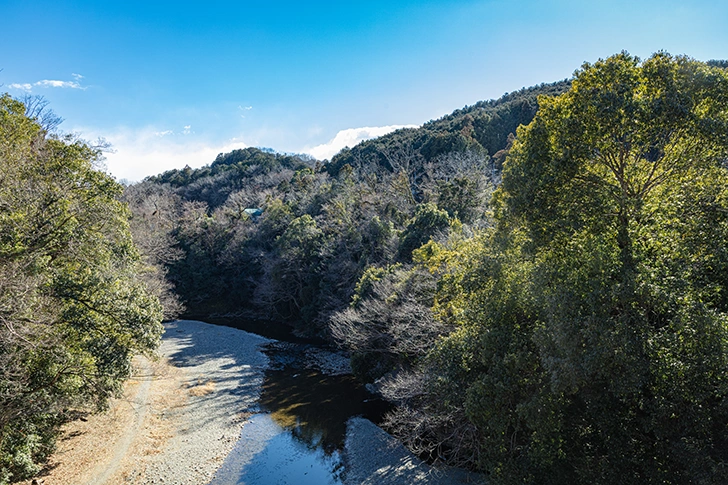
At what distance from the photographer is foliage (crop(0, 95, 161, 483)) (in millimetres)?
9625

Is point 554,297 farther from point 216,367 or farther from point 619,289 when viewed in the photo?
point 216,367

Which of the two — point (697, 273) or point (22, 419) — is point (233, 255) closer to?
point (22, 419)

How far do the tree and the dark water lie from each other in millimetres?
7667

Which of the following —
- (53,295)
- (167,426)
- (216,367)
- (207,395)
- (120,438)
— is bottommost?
(207,395)

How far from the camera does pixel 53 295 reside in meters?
11.0

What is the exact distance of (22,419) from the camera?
11.0 metres

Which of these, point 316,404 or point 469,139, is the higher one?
point 469,139

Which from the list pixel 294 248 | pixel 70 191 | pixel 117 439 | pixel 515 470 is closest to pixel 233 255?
pixel 294 248

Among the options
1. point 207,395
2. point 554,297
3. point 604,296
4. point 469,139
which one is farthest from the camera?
point 469,139

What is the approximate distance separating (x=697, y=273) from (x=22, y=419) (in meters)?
16.9

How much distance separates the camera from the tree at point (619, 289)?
7.04m

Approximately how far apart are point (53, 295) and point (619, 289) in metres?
14.0

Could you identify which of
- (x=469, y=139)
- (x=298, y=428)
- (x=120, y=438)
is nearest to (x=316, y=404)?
(x=298, y=428)

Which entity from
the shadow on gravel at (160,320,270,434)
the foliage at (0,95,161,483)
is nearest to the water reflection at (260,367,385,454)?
the shadow on gravel at (160,320,270,434)
